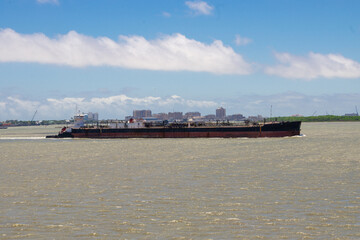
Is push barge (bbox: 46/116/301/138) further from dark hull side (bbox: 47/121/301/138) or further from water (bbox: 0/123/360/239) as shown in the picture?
water (bbox: 0/123/360/239)

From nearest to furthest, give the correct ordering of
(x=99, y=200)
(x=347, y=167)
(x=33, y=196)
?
(x=99, y=200) < (x=33, y=196) < (x=347, y=167)

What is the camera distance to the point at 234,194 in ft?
86.8

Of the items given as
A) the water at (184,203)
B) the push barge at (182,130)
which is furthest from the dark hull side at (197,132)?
the water at (184,203)

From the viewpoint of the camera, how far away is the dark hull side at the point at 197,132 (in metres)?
98.5

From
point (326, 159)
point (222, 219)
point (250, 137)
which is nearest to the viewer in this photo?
point (222, 219)

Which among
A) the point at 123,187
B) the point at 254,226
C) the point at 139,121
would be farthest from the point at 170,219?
the point at 139,121

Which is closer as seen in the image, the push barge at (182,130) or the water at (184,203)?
the water at (184,203)

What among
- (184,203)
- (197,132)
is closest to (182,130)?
(197,132)

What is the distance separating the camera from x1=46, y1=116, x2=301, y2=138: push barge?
9862 centimetres

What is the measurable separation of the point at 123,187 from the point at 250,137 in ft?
235

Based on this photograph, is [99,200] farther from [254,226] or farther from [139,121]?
[139,121]

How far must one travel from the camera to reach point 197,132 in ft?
342

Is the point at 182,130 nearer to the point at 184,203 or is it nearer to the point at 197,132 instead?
the point at 197,132

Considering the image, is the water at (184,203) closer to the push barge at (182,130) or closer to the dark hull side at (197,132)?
the dark hull side at (197,132)
